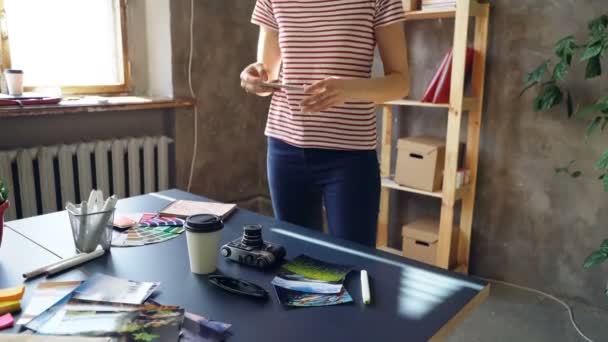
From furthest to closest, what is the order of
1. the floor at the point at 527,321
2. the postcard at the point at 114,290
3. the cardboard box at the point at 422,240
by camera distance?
the cardboard box at the point at 422,240 < the floor at the point at 527,321 < the postcard at the point at 114,290

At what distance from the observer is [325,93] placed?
115cm

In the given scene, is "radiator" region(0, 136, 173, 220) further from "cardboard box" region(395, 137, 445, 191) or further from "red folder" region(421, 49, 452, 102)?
"red folder" region(421, 49, 452, 102)

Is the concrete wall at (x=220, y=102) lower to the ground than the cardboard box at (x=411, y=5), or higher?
lower

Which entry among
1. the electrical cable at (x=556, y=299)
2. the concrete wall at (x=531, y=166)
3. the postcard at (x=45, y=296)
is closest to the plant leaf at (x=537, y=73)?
the concrete wall at (x=531, y=166)

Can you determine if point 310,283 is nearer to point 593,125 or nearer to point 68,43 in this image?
point 593,125

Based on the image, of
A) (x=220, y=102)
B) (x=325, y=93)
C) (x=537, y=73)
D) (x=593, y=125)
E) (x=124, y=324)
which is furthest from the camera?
(x=220, y=102)

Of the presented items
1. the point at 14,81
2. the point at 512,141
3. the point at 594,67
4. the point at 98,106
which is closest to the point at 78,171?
the point at 98,106

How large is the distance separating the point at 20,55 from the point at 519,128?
8.28 feet

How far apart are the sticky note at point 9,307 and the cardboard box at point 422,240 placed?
2083 mm

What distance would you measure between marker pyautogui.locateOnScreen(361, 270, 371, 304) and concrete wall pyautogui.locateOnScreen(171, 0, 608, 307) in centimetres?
176

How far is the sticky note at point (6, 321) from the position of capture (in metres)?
0.78

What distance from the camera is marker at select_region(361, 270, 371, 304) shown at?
86 cm

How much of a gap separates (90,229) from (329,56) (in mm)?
759

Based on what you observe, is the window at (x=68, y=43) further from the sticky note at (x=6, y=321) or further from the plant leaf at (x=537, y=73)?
the plant leaf at (x=537, y=73)
